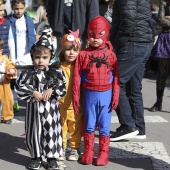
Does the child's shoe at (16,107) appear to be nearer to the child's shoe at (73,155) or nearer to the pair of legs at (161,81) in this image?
the pair of legs at (161,81)

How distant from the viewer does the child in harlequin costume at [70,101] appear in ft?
18.6

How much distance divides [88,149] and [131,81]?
1454 millimetres

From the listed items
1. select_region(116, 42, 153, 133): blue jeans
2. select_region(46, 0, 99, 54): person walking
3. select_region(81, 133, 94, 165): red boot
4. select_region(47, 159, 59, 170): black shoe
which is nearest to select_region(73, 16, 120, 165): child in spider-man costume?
select_region(81, 133, 94, 165): red boot

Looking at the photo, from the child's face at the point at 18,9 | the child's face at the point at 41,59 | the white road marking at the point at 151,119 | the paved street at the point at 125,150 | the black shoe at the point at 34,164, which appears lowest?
the white road marking at the point at 151,119

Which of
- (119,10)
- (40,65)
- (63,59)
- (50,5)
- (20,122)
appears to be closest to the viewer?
(40,65)

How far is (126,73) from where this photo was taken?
6570mm

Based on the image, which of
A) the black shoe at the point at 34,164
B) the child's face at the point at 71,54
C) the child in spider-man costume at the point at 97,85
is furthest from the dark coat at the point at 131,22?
the black shoe at the point at 34,164

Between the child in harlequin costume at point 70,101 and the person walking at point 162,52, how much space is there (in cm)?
304

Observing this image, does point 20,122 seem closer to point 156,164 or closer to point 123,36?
point 123,36

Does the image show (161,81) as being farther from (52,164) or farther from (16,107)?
(52,164)

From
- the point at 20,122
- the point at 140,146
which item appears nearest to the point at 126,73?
the point at 140,146

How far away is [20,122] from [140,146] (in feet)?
6.58

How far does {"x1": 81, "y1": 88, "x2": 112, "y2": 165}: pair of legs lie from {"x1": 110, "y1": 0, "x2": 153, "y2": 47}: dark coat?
1015 mm

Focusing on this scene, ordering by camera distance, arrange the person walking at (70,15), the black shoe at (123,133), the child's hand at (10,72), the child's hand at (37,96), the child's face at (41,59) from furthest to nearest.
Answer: the child's hand at (10,72), the person walking at (70,15), the black shoe at (123,133), the child's face at (41,59), the child's hand at (37,96)
